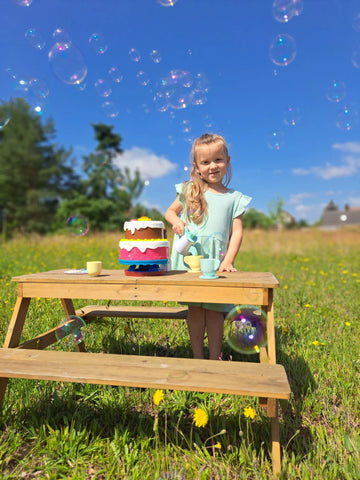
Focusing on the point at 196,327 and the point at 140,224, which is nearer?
the point at 140,224

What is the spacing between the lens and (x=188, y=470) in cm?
146

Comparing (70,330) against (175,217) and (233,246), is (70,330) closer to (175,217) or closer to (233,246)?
(175,217)

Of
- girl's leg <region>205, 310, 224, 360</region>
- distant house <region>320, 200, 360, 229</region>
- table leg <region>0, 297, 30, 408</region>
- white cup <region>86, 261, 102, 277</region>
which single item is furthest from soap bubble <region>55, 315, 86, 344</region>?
distant house <region>320, 200, 360, 229</region>

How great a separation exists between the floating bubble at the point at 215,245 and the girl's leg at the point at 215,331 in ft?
1.31

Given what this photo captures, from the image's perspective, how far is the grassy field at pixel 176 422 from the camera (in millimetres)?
1486

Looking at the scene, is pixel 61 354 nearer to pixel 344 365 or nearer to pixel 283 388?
pixel 283 388

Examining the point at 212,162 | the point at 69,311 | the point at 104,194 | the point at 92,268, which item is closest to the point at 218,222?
the point at 212,162

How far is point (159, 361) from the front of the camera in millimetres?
1570

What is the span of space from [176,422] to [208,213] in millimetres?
1332

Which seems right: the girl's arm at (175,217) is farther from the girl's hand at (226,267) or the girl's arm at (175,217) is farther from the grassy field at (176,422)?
the grassy field at (176,422)

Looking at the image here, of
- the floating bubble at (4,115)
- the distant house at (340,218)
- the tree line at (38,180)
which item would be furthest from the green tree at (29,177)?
the distant house at (340,218)

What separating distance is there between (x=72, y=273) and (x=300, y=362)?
1.70m

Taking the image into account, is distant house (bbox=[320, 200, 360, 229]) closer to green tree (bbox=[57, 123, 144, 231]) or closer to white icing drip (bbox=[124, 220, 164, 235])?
green tree (bbox=[57, 123, 144, 231])

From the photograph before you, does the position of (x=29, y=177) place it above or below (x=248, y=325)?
above
